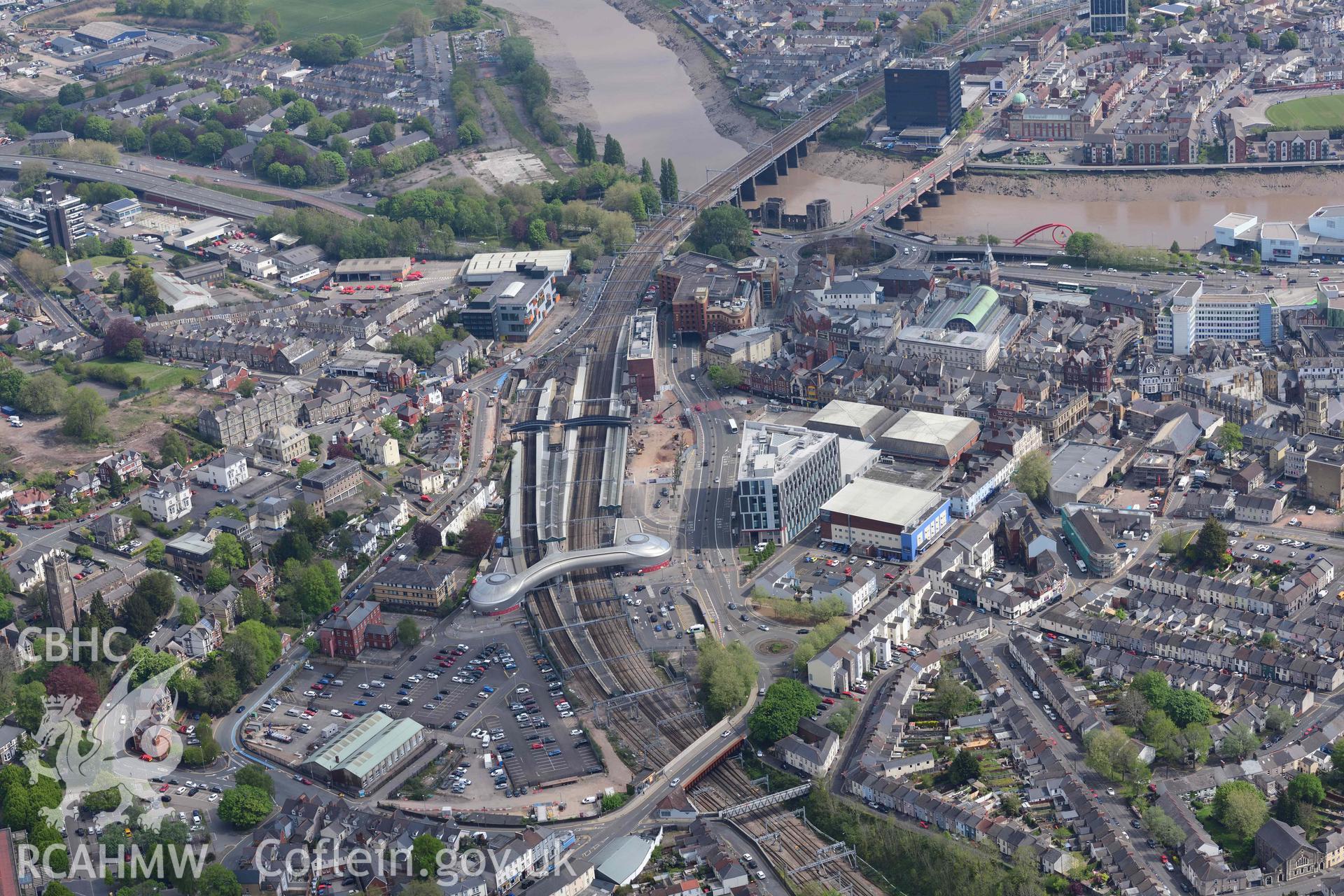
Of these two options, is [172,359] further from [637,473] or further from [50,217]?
[637,473]

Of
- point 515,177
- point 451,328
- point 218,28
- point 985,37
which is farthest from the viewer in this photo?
point 218,28

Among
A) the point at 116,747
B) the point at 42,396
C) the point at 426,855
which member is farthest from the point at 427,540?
the point at 42,396

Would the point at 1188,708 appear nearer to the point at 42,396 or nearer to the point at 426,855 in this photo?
the point at 426,855

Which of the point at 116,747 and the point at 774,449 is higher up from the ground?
the point at 774,449

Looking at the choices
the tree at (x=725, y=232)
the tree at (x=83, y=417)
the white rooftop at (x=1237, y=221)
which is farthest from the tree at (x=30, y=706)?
the white rooftop at (x=1237, y=221)

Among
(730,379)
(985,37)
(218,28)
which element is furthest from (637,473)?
(218,28)

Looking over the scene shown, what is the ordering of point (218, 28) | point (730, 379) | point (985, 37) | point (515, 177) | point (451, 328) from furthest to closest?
1. point (218, 28)
2. point (985, 37)
3. point (515, 177)
4. point (451, 328)
5. point (730, 379)

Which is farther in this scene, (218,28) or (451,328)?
(218,28)

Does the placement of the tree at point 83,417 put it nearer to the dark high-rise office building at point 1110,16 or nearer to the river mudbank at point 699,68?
the river mudbank at point 699,68
